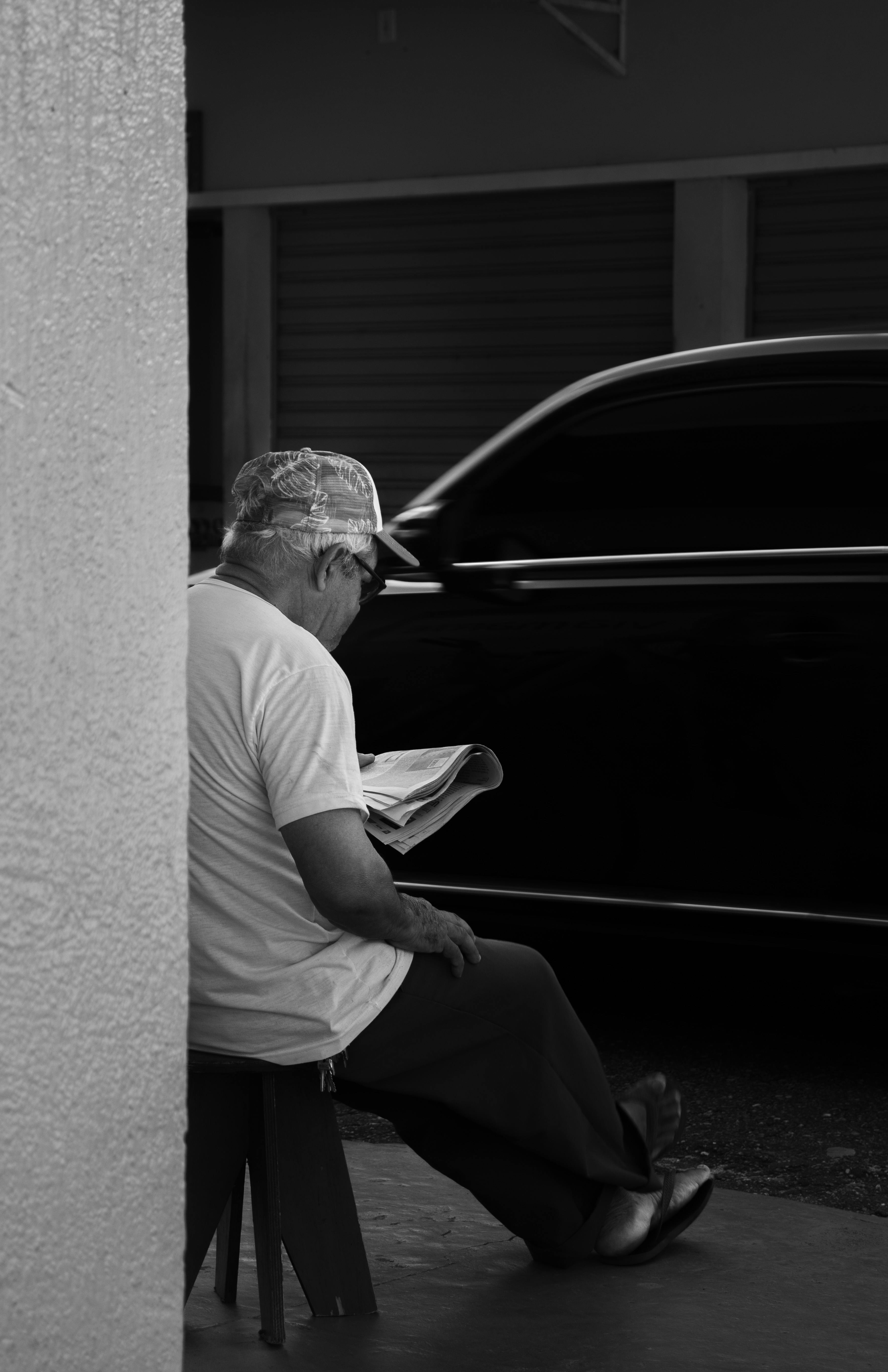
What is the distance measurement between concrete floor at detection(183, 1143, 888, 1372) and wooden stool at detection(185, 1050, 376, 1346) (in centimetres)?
9

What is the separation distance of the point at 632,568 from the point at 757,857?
746 millimetres

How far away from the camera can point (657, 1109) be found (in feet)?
10.0

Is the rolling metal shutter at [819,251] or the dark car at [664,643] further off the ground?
the rolling metal shutter at [819,251]

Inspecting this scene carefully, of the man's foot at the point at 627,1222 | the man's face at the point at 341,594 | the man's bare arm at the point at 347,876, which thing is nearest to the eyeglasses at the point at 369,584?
the man's face at the point at 341,594

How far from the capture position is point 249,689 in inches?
96.1

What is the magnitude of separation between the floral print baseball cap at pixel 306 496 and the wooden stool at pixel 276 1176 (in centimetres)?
78

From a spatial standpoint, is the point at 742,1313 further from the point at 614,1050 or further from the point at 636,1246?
the point at 614,1050

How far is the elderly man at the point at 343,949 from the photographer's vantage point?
2.44 m

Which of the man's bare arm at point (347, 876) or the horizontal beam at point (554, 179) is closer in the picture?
the man's bare arm at point (347, 876)

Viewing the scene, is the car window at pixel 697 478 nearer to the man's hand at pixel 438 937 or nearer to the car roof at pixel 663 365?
the car roof at pixel 663 365

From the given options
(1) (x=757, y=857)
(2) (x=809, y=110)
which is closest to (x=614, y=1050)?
(1) (x=757, y=857)

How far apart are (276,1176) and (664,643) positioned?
2.02 m

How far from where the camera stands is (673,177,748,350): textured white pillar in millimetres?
10836

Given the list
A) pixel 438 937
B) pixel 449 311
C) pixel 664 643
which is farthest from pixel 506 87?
pixel 438 937
